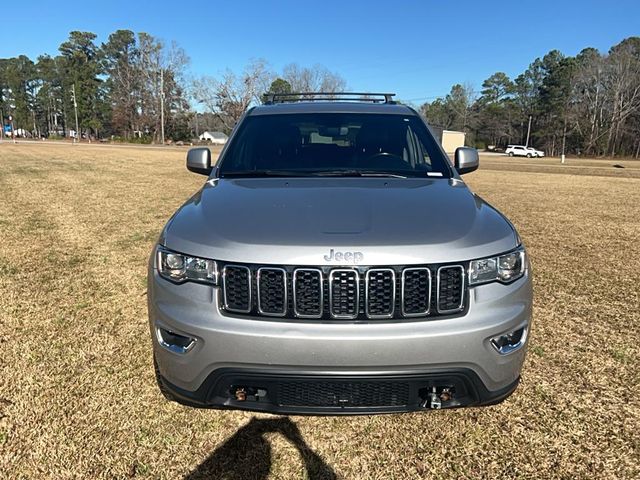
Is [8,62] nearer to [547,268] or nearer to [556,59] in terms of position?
[556,59]

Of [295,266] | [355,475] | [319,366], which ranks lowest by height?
[355,475]

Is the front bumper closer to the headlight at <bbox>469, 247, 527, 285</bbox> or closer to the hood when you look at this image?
the headlight at <bbox>469, 247, 527, 285</bbox>

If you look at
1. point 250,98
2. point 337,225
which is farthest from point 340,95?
point 250,98

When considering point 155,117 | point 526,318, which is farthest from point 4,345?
point 155,117

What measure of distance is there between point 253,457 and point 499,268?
59.9 inches

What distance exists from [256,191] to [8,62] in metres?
134

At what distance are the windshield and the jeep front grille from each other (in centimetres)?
116

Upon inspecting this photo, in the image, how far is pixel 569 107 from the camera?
236ft

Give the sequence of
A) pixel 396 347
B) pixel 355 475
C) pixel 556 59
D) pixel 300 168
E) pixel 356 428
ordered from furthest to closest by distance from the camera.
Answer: pixel 556 59 → pixel 300 168 → pixel 356 428 → pixel 355 475 → pixel 396 347

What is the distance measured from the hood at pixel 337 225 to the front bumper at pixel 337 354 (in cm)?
24

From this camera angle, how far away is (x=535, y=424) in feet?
8.28

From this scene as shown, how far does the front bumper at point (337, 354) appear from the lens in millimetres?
1926

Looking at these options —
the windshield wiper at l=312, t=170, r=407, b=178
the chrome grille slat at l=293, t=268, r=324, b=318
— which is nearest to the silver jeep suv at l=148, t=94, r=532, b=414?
the chrome grille slat at l=293, t=268, r=324, b=318

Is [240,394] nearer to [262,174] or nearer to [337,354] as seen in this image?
[337,354]
